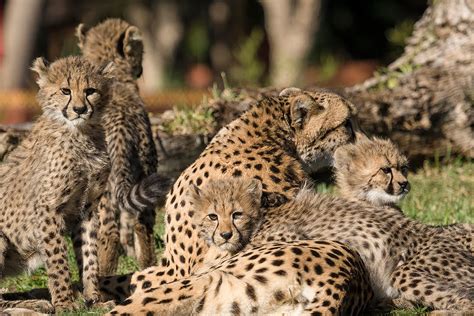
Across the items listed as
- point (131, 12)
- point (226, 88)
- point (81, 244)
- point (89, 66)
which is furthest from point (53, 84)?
point (131, 12)

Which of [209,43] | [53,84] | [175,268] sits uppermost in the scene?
[209,43]

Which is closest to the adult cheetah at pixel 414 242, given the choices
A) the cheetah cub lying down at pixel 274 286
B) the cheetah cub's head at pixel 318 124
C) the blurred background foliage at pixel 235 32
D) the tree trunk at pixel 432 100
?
the cheetah cub's head at pixel 318 124

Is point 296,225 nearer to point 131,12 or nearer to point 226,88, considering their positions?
point 226,88

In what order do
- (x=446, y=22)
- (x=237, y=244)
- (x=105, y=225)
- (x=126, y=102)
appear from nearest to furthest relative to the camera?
(x=237, y=244) < (x=105, y=225) < (x=126, y=102) < (x=446, y=22)

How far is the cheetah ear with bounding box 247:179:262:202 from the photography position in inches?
248

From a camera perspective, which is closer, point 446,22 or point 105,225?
point 105,225

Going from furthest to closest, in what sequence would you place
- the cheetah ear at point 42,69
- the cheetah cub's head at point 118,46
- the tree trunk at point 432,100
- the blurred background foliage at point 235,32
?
the blurred background foliage at point 235,32
the tree trunk at point 432,100
the cheetah cub's head at point 118,46
the cheetah ear at point 42,69

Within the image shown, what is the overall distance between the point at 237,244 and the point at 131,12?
19.3m

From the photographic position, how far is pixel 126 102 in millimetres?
8250

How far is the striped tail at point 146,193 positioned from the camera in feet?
23.6

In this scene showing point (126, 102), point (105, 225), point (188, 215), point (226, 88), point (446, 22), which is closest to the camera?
point (188, 215)

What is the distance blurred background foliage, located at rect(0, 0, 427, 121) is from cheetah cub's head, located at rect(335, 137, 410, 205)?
12.0m

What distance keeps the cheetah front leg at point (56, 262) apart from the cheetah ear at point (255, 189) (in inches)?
44.0

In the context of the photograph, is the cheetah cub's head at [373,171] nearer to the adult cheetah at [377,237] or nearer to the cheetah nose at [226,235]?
the adult cheetah at [377,237]
